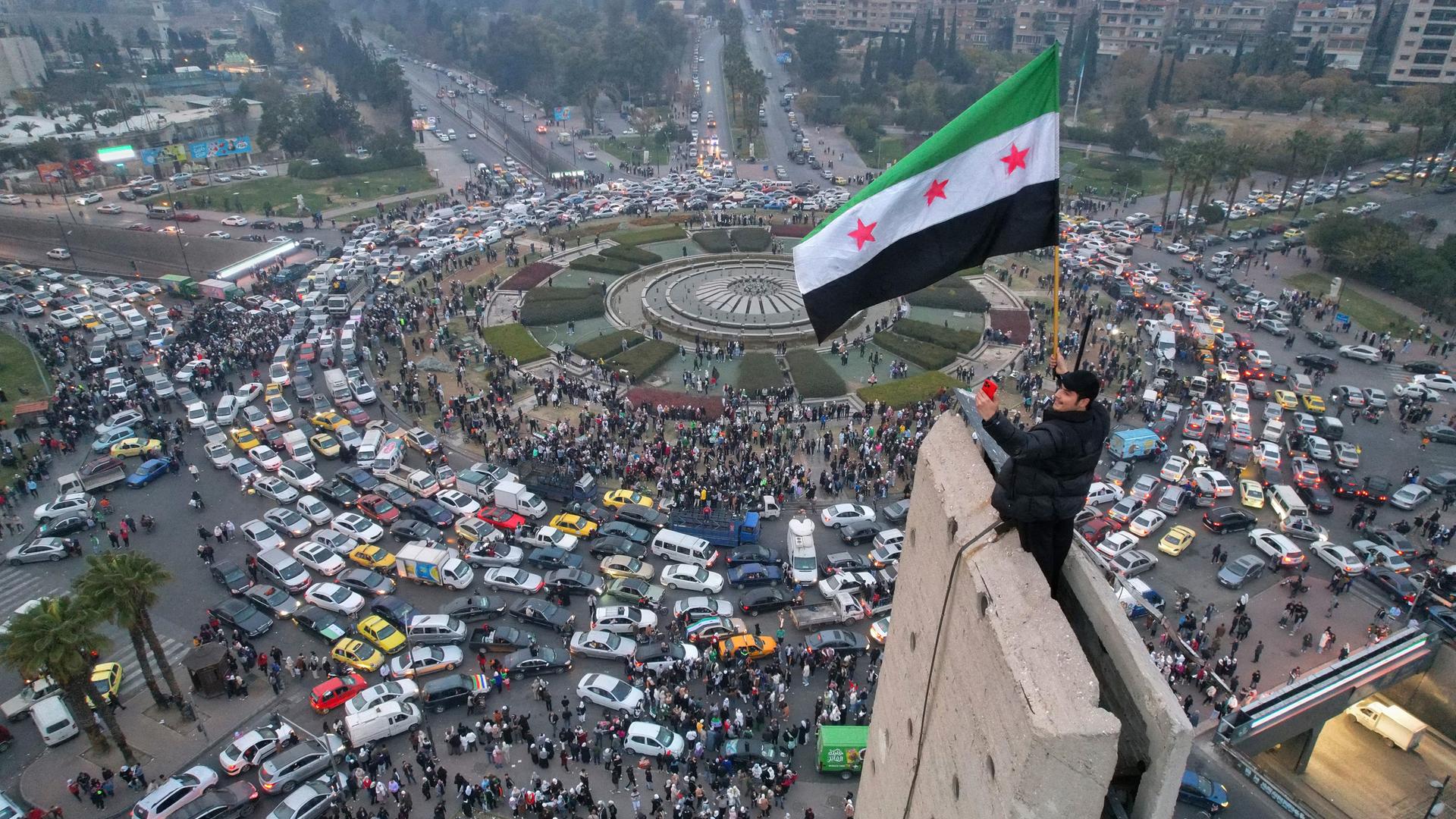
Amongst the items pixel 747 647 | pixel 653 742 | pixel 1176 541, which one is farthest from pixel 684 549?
pixel 1176 541

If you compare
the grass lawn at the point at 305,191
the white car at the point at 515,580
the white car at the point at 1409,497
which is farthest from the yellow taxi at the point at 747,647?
the grass lawn at the point at 305,191

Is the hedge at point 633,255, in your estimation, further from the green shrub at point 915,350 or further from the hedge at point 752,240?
the green shrub at point 915,350

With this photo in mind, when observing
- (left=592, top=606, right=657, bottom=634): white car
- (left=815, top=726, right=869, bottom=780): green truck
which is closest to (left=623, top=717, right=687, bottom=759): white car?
(left=815, top=726, right=869, bottom=780): green truck

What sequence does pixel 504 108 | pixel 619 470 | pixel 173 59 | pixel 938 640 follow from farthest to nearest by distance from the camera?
pixel 173 59 < pixel 504 108 < pixel 619 470 < pixel 938 640

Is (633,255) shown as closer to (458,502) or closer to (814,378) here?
(814,378)

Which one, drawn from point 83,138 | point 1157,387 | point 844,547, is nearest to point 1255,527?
point 1157,387

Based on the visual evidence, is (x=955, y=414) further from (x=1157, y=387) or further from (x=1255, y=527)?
(x=1157, y=387)

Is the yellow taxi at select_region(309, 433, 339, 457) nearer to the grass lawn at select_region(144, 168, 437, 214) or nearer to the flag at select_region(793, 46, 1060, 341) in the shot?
the flag at select_region(793, 46, 1060, 341)

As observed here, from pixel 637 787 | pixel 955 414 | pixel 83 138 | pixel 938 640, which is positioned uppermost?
pixel 955 414
